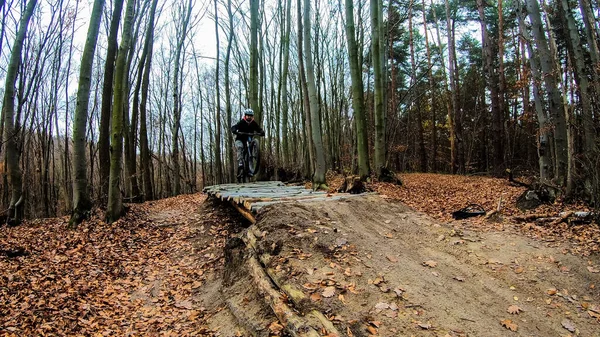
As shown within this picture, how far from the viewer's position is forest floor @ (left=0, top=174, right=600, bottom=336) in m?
3.29

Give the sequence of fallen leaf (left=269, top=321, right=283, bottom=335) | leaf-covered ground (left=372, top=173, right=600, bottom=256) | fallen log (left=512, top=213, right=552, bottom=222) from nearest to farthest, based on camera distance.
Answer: fallen leaf (left=269, top=321, right=283, bottom=335), leaf-covered ground (left=372, top=173, right=600, bottom=256), fallen log (left=512, top=213, right=552, bottom=222)

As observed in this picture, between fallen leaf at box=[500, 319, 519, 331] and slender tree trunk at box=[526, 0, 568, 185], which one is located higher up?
slender tree trunk at box=[526, 0, 568, 185]

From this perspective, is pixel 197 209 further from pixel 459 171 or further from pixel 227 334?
pixel 459 171

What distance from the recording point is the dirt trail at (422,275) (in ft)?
10.4

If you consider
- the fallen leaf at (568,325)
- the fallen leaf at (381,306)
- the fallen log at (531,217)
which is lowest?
the fallen leaf at (568,325)

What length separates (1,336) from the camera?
3.37 metres

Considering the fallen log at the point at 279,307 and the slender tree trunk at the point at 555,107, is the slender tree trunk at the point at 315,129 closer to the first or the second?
the fallen log at the point at 279,307

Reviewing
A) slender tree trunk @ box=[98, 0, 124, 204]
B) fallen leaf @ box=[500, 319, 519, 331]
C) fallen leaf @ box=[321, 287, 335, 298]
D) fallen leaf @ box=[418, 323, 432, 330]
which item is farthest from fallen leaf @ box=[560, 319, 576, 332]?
slender tree trunk @ box=[98, 0, 124, 204]

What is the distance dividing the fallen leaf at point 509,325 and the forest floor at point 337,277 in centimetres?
1

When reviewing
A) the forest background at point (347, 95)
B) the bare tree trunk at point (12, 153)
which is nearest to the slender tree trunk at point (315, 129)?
the forest background at point (347, 95)

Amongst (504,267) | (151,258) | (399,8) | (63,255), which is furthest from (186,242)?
(399,8)

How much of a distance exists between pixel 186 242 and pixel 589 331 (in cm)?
599


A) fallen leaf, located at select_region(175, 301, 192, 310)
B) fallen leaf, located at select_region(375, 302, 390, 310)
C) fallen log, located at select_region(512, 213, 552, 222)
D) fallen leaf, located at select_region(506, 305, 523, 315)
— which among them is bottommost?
fallen leaf, located at select_region(175, 301, 192, 310)

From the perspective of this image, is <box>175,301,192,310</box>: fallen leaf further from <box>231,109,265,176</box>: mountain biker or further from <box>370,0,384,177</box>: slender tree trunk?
<box>370,0,384,177</box>: slender tree trunk
